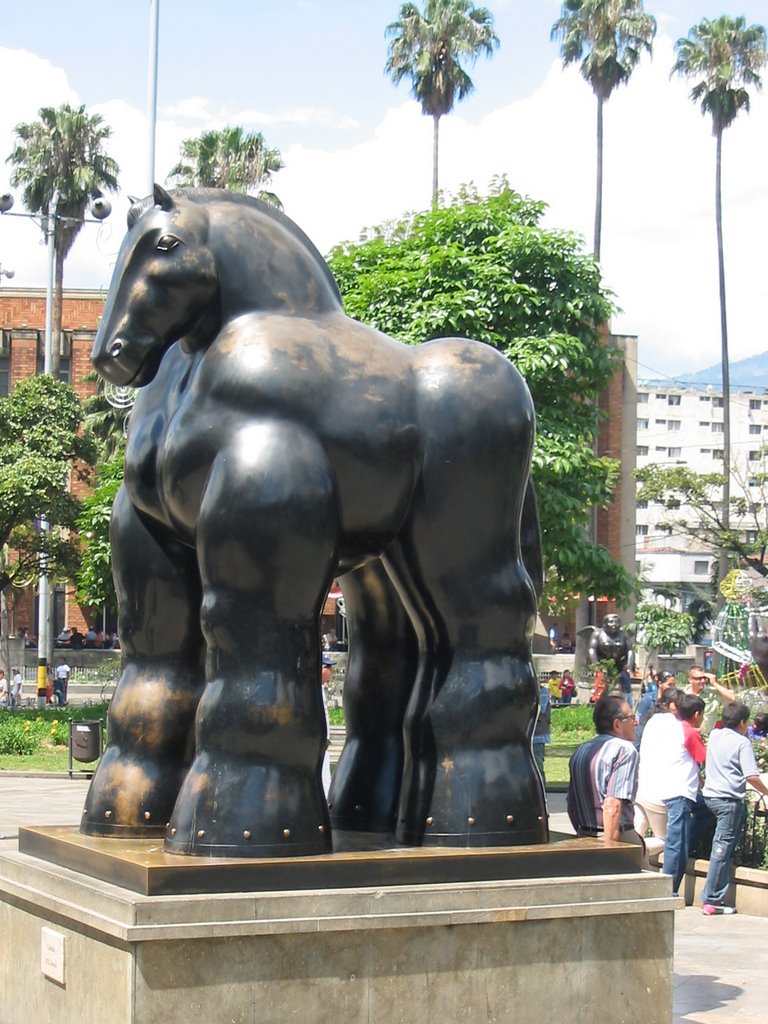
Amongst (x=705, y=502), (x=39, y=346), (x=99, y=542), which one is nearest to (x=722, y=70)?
(x=705, y=502)

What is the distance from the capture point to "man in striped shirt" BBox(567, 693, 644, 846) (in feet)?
25.6

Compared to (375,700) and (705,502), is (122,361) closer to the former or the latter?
(375,700)

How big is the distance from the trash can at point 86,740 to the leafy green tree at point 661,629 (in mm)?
34454

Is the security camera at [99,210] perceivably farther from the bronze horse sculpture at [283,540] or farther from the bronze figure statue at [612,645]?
the bronze horse sculpture at [283,540]

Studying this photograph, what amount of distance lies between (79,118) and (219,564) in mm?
40664

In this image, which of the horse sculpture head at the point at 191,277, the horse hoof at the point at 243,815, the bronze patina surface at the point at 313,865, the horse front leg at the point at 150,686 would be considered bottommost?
the bronze patina surface at the point at 313,865

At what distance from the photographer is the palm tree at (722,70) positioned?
49.1 m

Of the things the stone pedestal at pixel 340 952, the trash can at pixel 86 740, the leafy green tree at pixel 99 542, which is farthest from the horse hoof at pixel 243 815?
the leafy green tree at pixel 99 542

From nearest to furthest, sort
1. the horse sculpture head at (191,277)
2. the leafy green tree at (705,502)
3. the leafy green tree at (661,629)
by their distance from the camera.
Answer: the horse sculpture head at (191,277) → the leafy green tree at (705,502) → the leafy green tree at (661,629)

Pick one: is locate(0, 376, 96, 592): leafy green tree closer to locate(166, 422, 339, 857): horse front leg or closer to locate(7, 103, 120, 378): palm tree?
locate(7, 103, 120, 378): palm tree

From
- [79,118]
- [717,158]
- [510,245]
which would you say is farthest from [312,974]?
[717,158]

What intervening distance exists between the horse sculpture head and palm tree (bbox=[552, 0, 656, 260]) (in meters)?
43.1

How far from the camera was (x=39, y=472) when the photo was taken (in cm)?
3247

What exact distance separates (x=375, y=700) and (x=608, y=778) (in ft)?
8.19
